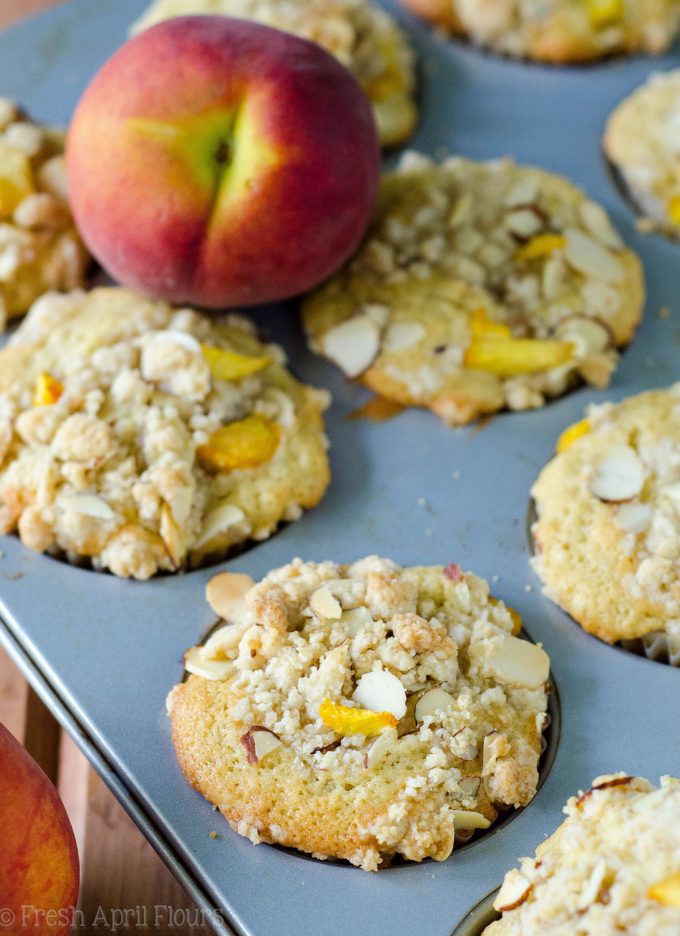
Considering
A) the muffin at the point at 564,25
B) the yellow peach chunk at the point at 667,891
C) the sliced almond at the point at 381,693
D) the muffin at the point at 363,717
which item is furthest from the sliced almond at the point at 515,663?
the muffin at the point at 564,25

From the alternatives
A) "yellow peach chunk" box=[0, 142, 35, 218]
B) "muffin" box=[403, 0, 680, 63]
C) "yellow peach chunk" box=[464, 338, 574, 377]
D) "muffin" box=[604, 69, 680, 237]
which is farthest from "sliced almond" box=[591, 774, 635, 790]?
"muffin" box=[403, 0, 680, 63]

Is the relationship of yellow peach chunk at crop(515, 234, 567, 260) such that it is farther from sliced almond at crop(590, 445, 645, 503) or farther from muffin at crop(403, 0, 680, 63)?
muffin at crop(403, 0, 680, 63)

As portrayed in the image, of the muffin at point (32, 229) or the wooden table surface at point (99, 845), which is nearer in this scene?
the wooden table surface at point (99, 845)

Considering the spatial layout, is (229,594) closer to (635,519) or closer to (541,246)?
(635,519)

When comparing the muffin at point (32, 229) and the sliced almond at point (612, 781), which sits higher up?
the muffin at point (32, 229)

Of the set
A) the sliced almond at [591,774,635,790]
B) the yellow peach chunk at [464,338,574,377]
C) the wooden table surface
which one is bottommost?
the wooden table surface

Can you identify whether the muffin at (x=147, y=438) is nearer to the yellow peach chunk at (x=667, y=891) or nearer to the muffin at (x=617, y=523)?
the muffin at (x=617, y=523)

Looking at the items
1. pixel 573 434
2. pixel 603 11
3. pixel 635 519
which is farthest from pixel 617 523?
pixel 603 11
